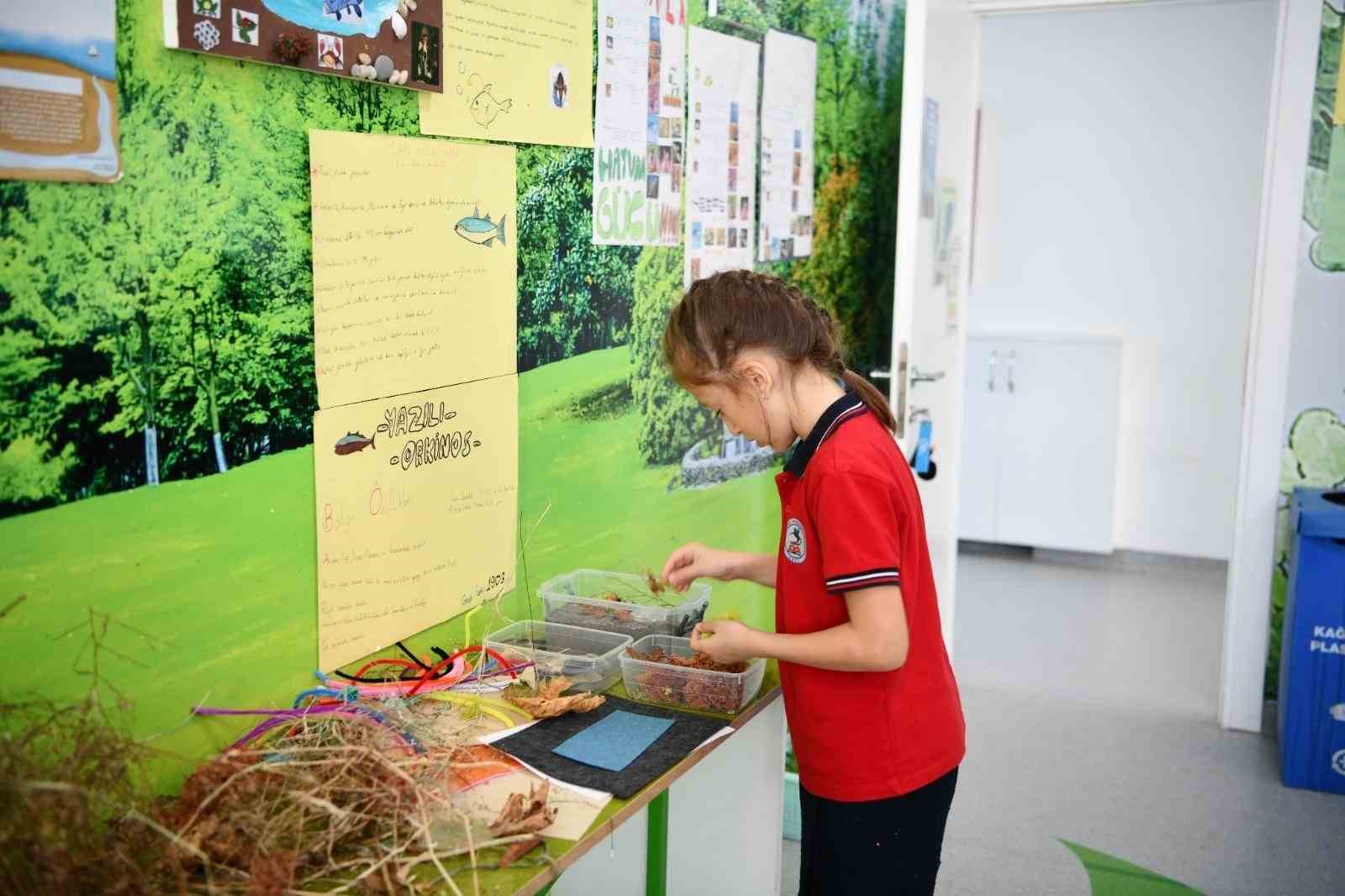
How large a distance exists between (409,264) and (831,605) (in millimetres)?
785

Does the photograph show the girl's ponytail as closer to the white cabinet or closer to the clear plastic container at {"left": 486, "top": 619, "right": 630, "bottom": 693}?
the clear plastic container at {"left": 486, "top": 619, "right": 630, "bottom": 693}

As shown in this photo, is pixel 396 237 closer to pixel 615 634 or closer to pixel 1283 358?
pixel 615 634

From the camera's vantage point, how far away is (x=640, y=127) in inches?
96.1

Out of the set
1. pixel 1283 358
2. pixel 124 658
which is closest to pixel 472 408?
pixel 124 658

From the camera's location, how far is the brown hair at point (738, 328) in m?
1.68

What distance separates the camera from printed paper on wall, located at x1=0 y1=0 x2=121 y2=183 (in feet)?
4.17

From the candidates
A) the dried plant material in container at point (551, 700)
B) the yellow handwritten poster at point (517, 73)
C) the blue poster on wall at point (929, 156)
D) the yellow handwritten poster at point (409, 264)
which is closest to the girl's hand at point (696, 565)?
the dried plant material in container at point (551, 700)

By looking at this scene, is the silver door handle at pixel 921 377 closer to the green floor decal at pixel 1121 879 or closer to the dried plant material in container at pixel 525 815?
the green floor decal at pixel 1121 879

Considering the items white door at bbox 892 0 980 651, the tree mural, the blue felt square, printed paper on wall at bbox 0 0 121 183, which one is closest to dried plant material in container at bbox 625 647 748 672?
the blue felt square

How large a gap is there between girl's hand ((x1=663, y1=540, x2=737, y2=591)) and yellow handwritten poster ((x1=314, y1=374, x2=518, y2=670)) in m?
0.33

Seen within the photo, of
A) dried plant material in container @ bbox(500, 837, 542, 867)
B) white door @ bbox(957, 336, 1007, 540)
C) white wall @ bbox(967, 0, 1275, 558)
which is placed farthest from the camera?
white door @ bbox(957, 336, 1007, 540)

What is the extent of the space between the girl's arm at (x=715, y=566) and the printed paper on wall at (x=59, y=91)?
0.98m

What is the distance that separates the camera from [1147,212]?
→ 561cm

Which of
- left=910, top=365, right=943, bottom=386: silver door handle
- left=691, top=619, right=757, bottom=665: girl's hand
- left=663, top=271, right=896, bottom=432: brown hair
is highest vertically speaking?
left=663, top=271, right=896, bottom=432: brown hair
